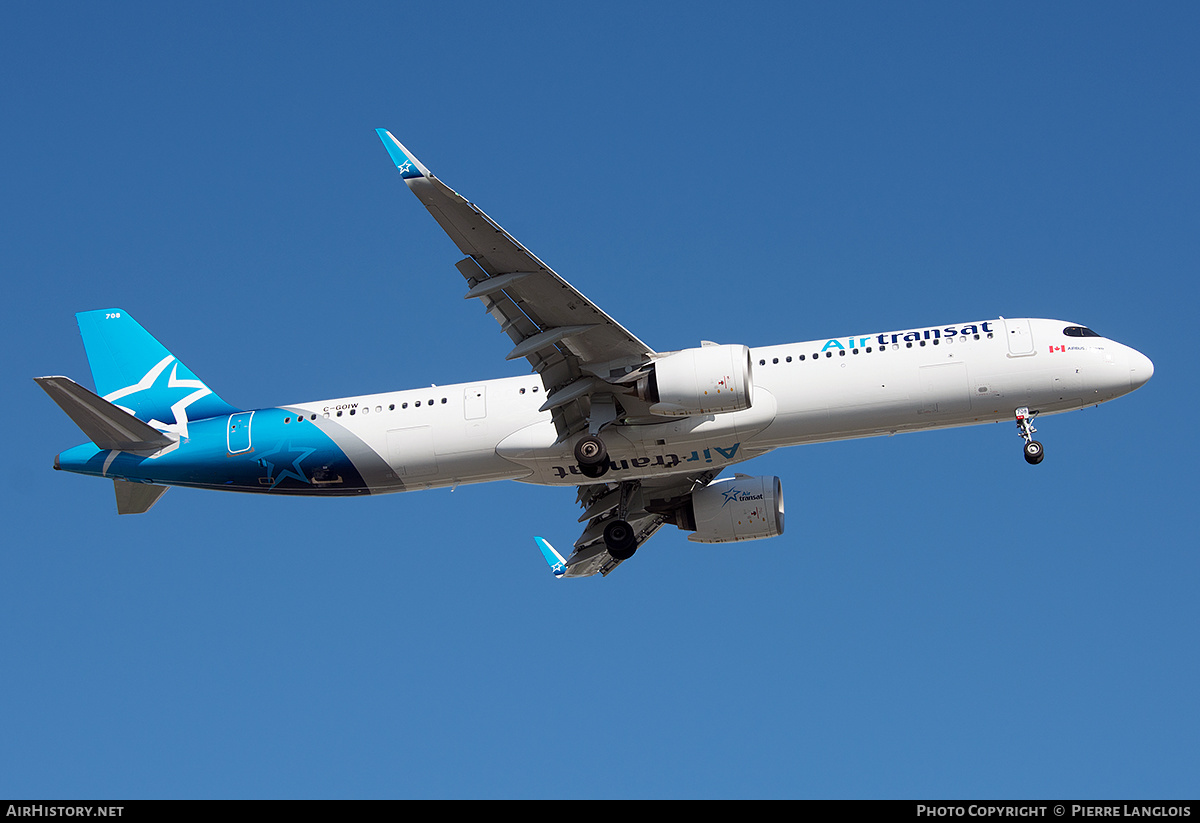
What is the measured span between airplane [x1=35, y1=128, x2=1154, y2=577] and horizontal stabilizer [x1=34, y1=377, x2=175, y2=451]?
0.05 m

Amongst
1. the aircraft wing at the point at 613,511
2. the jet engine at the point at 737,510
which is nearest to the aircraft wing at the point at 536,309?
the aircraft wing at the point at 613,511

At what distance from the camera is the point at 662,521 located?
40719 mm

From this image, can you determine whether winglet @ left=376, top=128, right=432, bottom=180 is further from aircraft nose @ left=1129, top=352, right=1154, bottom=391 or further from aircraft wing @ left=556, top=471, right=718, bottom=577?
aircraft nose @ left=1129, top=352, right=1154, bottom=391

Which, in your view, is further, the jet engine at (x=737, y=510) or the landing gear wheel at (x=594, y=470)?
the jet engine at (x=737, y=510)

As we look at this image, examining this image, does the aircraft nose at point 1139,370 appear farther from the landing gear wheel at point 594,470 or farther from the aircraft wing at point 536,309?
the landing gear wheel at point 594,470

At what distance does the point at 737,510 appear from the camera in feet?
128

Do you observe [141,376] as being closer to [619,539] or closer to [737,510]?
[619,539]

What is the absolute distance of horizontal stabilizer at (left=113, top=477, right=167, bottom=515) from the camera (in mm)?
37000

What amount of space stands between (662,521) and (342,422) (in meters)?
11.8

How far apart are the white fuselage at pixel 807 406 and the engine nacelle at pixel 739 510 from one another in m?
4.29

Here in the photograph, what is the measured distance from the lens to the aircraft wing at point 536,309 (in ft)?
92.0
